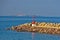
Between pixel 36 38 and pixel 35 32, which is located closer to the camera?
pixel 36 38

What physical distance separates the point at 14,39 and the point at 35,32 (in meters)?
5.58

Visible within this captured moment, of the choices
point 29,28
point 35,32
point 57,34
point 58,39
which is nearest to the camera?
point 58,39

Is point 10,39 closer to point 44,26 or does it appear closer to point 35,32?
point 35,32

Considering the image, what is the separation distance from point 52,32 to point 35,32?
7.16ft

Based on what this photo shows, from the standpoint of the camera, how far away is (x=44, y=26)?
106 ft

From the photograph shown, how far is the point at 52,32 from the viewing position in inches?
1122

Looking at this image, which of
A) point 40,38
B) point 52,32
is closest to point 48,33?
point 52,32

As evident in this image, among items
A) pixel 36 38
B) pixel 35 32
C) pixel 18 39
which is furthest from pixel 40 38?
pixel 35 32

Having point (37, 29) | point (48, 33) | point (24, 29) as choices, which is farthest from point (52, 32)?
point (24, 29)

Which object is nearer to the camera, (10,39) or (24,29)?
(10,39)

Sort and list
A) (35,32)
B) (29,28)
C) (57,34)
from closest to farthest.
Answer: (57,34)
(35,32)
(29,28)

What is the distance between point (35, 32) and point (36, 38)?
15.5ft

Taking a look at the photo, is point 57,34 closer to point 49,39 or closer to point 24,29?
point 49,39

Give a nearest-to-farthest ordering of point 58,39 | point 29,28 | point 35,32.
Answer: point 58,39
point 35,32
point 29,28
